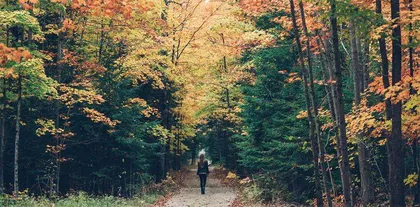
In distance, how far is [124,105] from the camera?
57.7ft

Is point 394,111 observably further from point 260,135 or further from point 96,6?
point 260,135

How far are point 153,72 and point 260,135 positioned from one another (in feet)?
20.3

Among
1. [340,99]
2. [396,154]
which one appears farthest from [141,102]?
[396,154]

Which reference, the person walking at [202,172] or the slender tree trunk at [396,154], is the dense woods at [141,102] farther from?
the person walking at [202,172]

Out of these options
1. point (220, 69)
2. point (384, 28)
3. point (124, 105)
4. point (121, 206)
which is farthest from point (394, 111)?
point (220, 69)

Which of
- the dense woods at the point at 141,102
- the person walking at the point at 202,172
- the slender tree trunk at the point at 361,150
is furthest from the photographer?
the person walking at the point at 202,172

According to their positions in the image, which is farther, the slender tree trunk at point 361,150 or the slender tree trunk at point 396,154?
the slender tree trunk at point 361,150

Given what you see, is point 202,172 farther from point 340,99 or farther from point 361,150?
point 340,99

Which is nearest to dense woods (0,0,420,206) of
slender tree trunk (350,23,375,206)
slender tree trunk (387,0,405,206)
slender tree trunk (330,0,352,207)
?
slender tree trunk (350,23,375,206)

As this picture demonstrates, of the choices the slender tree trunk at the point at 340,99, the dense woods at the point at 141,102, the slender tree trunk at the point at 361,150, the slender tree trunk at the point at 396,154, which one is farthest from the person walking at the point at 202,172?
the slender tree trunk at the point at 396,154

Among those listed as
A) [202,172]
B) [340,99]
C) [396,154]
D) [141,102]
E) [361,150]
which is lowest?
[202,172]

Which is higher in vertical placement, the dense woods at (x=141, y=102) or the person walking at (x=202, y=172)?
the dense woods at (x=141, y=102)

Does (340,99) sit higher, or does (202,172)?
(340,99)

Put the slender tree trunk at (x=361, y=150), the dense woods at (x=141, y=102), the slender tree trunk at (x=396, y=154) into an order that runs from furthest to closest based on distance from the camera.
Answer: the dense woods at (x=141, y=102) → the slender tree trunk at (x=361, y=150) → the slender tree trunk at (x=396, y=154)
